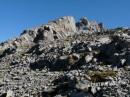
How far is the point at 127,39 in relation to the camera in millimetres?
69000

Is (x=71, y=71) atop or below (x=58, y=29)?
below

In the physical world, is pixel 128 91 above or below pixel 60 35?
below

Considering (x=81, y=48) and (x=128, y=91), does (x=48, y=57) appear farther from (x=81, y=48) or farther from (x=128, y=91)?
(x=128, y=91)

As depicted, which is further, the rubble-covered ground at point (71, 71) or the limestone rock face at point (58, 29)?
the limestone rock face at point (58, 29)

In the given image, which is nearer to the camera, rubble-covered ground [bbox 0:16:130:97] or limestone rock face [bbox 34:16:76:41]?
rubble-covered ground [bbox 0:16:130:97]

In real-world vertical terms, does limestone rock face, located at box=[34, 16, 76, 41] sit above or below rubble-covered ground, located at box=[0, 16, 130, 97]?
above

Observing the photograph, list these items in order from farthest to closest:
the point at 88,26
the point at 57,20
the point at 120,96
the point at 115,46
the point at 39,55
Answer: the point at 88,26, the point at 57,20, the point at 39,55, the point at 115,46, the point at 120,96

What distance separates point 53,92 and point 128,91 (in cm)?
1052

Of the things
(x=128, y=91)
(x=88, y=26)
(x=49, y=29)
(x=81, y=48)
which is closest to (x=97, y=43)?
(x=81, y=48)

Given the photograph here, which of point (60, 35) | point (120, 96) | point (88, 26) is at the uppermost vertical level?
point (88, 26)

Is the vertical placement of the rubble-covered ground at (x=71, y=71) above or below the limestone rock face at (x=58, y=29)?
below

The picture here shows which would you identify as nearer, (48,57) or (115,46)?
(115,46)

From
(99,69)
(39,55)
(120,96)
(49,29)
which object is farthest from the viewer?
(49,29)

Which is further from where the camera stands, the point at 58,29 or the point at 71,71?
the point at 58,29
